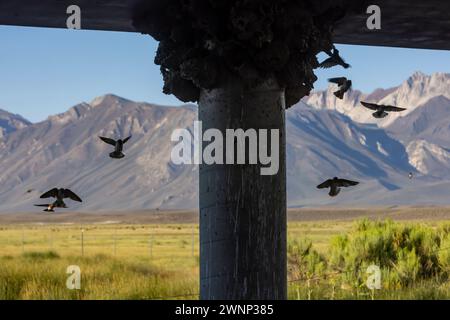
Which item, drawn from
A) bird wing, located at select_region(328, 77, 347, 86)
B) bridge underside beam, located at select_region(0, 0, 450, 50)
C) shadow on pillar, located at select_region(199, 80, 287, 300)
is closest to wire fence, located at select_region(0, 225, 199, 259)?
bird wing, located at select_region(328, 77, 347, 86)

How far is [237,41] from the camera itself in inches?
253

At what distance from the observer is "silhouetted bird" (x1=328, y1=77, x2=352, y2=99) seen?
8.44m

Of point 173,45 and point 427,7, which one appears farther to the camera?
point 427,7

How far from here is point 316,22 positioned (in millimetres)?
6988

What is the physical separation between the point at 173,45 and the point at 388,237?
40.1 ft

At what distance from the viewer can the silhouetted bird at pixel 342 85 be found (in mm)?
8438

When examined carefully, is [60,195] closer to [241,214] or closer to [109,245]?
[241,214]

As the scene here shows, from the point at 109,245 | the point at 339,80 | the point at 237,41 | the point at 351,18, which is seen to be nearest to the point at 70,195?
the point at 237,41

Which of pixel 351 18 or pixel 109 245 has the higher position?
pixel 109 245

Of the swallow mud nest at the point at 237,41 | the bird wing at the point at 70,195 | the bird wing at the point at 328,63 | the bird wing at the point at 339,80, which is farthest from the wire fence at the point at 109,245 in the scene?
the swallow mud nest at the point at 237,41

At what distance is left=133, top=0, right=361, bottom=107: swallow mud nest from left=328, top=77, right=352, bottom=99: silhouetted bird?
1466 mm

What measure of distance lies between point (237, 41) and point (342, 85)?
247 centimetres

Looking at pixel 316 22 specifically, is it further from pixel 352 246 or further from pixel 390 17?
pixel 352 246
